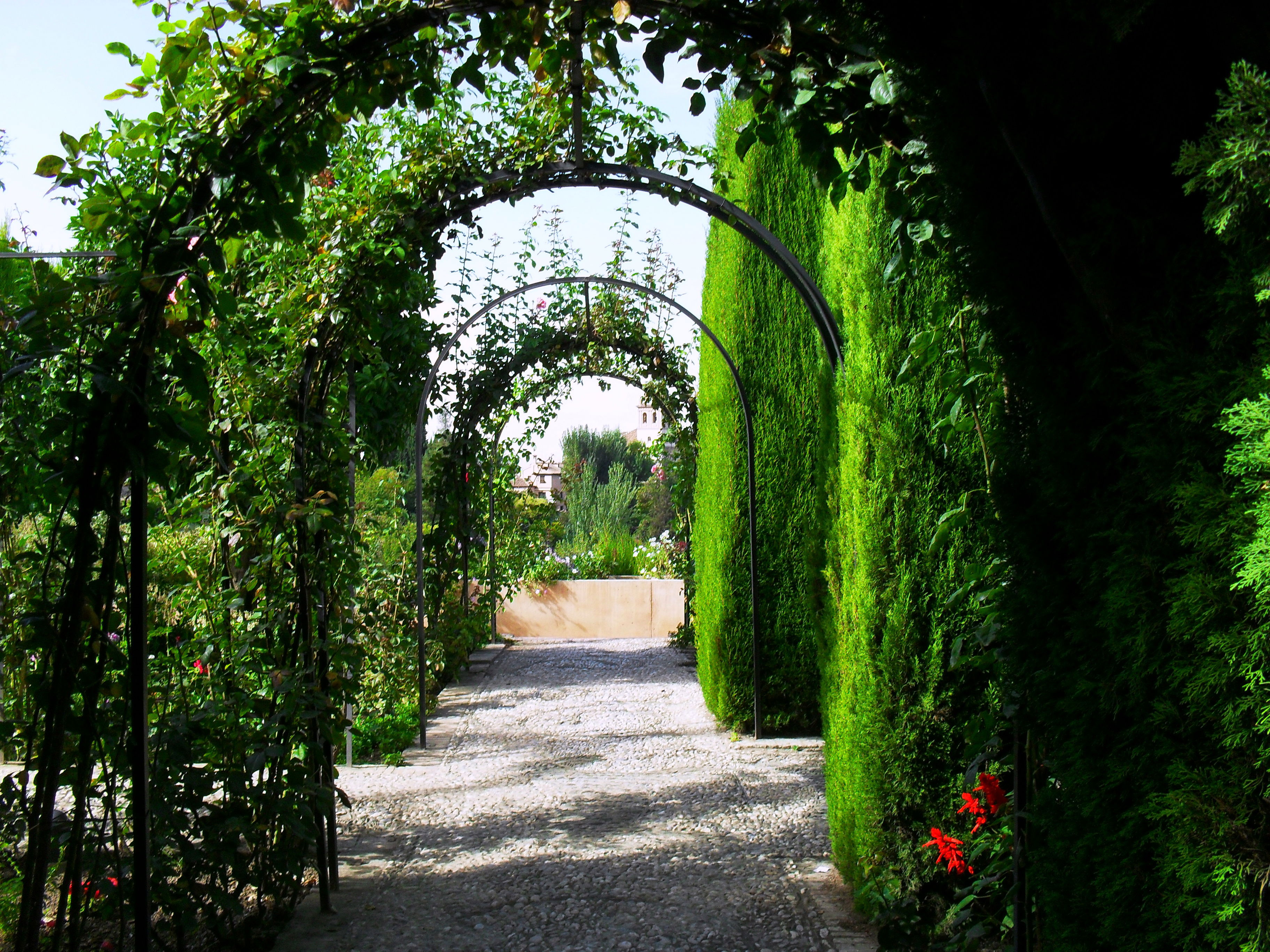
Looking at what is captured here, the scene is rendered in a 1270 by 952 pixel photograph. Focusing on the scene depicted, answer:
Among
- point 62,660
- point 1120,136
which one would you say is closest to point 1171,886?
point 1120,136

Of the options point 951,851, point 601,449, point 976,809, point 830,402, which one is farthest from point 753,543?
point 601,449

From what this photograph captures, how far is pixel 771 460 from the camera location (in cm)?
589

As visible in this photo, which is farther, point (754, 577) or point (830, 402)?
point (754, 577)

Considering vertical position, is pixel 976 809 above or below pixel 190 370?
below

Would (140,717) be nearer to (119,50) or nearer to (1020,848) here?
(119,50)

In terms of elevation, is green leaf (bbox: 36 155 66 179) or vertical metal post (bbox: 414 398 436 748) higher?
green leaf (bbox: 36 155 66 179)

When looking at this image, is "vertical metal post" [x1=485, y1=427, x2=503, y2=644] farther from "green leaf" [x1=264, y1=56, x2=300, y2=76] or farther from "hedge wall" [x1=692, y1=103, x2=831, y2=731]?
"green leaf" [x1=264, y1=56, x2=300, y2=76]

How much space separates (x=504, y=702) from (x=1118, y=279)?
6296 mm

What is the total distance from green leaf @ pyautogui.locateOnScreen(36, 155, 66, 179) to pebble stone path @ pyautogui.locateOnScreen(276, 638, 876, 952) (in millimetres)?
2266

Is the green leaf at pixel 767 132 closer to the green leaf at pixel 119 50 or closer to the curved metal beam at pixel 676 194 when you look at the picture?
the curved metal beam at pixel 676 194

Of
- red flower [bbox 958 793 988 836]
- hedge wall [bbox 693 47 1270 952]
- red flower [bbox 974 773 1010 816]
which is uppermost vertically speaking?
hedge wall [bbox 693 47 1270 952]

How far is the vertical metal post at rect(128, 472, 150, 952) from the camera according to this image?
1969mm

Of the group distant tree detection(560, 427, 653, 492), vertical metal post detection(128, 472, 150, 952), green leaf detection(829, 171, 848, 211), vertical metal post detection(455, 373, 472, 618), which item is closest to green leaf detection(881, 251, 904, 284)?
green leaf detection(829, 171, 848, 211)

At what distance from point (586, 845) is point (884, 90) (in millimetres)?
3072
